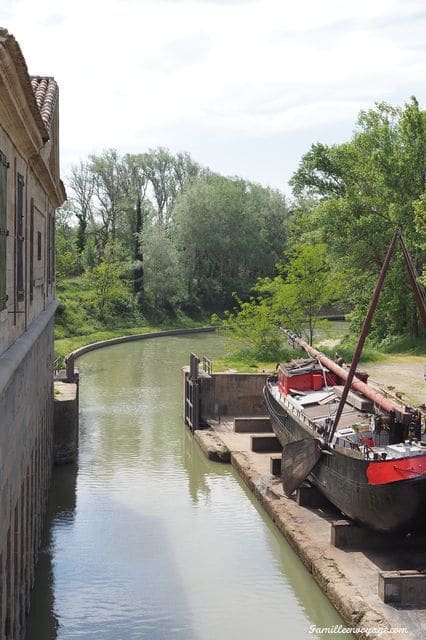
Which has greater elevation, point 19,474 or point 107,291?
point 107,291

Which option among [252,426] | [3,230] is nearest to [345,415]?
[252,426]

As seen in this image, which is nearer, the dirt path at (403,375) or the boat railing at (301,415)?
the boat railing at (301,415)

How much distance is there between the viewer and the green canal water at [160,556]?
12.9 meters

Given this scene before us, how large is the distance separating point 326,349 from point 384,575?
2606 centimetres

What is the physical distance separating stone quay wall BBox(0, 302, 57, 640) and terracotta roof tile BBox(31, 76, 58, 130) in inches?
151

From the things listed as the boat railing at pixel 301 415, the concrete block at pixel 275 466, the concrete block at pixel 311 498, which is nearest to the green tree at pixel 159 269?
the boat railing at pixel 301 415

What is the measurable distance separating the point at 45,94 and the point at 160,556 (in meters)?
9.80

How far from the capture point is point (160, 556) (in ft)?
51.1

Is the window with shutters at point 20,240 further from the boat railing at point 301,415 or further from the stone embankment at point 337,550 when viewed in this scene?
the boat railing at point 301,415

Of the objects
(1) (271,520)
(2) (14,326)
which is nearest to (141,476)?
(1) (271,520)

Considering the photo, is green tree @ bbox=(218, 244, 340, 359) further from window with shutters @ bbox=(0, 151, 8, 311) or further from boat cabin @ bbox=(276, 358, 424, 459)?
window with shutters @ bbox=(0, 151, 8, 311)

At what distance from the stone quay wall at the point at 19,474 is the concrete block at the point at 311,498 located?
6005mm

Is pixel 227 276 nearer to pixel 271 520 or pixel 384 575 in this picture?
pixel 271 520

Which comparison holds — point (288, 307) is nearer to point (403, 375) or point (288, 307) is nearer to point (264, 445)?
point (403, 375)
